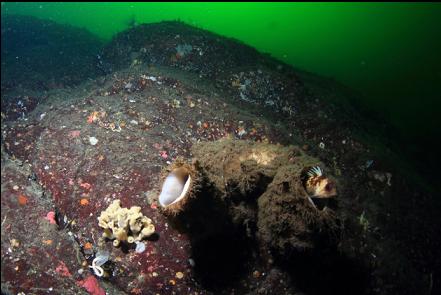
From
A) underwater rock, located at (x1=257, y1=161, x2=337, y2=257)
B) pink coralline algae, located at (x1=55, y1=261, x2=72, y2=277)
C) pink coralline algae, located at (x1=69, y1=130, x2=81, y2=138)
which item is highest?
underwater rock, located at (x1=257, y1=161, x2=337, y2=257)

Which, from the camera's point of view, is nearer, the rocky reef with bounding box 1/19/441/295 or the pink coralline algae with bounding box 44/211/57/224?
the rocky reef with bounding box 1/19/441/295

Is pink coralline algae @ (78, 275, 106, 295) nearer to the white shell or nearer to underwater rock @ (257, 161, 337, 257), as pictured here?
the white shell

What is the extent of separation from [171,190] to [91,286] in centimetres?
180

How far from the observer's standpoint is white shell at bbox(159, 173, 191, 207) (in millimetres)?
3539

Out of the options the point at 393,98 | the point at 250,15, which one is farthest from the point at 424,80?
the point at 250,15

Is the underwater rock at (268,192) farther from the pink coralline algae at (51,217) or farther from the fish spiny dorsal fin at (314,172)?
the pink coralline algae at (51,217)

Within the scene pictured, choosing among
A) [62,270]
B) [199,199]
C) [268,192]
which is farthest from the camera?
[62,270]

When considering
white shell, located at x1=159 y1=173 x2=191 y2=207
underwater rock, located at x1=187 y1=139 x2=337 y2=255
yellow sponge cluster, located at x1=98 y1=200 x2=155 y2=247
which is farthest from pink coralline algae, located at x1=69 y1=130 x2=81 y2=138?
white shell, located at x1=159 y1=173 x2=191 y2=207

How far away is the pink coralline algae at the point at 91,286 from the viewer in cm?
402

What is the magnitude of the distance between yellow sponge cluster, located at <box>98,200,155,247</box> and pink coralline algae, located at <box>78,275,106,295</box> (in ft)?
1.73

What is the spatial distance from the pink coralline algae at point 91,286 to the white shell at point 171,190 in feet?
5.33

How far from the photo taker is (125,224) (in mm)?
4191

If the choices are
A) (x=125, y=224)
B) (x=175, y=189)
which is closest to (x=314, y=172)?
(x=175, y=189)

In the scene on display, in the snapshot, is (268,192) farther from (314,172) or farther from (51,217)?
(51,217)
